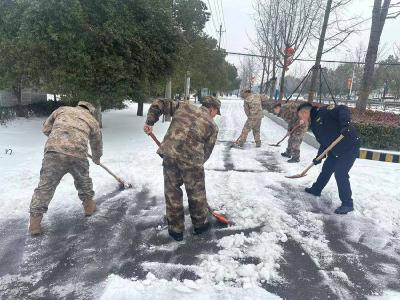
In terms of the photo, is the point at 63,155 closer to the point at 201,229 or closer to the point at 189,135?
the point at 189,135

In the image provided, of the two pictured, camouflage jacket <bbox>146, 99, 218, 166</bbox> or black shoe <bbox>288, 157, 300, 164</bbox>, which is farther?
black shoe <bbox>288, 157, 300, 164</bbox>

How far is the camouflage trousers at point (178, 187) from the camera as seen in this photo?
11.6 ft

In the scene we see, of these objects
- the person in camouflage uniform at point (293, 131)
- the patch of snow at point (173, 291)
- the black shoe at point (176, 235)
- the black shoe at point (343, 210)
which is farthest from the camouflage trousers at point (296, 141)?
the patch of snow at point (173, 291)

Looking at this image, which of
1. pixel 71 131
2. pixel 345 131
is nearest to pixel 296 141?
pixel 345 131

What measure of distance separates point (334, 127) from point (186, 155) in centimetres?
251

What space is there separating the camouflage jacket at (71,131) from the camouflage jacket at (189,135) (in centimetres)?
98

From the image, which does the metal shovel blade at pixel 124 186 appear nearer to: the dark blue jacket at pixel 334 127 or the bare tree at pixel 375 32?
the dark blue jacket at pixel 334 127

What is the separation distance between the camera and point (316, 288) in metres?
3.00

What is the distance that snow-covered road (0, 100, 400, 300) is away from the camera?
9.59 feet

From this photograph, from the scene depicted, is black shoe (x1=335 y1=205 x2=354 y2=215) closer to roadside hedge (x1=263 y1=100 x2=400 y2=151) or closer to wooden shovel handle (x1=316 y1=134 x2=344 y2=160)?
wooden shovel handle (x1=316 y1=134 x2=344 y2=160)

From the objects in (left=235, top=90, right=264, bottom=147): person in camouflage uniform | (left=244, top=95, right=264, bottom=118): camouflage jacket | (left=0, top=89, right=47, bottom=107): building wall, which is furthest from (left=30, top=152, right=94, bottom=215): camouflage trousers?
(left=0, top=89, right=47, bottom=107): building wall

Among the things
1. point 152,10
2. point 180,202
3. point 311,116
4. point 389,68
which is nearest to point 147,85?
point 152,10

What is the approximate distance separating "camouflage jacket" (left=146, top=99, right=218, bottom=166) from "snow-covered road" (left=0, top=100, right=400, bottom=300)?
98 centimetres

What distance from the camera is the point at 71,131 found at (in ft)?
12.5
